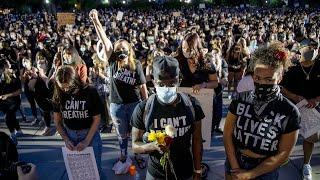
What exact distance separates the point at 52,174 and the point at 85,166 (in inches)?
72.1

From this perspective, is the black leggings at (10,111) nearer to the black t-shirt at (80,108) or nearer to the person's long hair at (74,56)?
A: the person's long hair at (74,56)

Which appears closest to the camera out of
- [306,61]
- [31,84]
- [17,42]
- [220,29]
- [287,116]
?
[287,116]

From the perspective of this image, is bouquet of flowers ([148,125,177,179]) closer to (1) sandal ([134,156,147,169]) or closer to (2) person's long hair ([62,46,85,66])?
(1) sandal ([134,156,147,169])

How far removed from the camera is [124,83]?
5.33 meters

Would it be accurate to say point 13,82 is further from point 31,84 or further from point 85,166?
Answer: point 85,166

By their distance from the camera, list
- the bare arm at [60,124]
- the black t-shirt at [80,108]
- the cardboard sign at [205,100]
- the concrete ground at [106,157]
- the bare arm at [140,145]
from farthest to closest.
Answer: the concrete ground at [106,157] < the cardboard sign at [205,100] < the bare arm at [60,124] < the black t-shirt at [80,108] < the bare arm at [140,145]

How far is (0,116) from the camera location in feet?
31.8

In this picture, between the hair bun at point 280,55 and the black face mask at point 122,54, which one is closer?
the hair bun at point 280,55

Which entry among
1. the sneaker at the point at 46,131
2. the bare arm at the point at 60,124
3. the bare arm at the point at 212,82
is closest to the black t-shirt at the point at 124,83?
the bare arm at the point at 212,82

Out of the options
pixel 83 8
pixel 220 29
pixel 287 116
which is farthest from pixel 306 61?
pixel 83 8

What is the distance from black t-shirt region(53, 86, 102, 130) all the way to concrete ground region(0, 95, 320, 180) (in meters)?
1.64

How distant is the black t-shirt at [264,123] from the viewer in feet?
10.2

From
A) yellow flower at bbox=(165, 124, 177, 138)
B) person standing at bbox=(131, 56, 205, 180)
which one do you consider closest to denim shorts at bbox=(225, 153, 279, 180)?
person standing at bbox=(131, 56, 205, 180)

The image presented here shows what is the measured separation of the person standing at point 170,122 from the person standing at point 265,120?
36 centimetres
